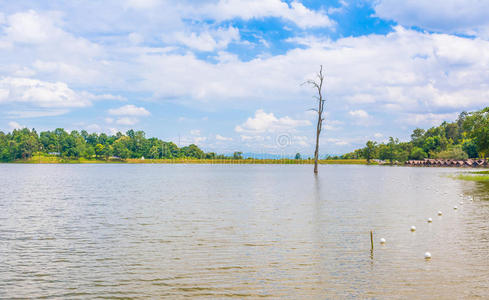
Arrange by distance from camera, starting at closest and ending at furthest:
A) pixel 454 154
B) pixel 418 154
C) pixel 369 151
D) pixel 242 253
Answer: pixel 242 253 < pixel 454 154 < pixel 418 154 < pixel 369 151

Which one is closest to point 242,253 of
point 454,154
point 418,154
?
point 454,154

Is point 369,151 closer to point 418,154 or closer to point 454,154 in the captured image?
point 418,154

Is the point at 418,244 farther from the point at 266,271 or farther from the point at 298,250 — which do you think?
the point at 266,271

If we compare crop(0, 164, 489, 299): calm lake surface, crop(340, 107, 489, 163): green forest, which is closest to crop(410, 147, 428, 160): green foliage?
crop(340, 107, 489, 163): green forest

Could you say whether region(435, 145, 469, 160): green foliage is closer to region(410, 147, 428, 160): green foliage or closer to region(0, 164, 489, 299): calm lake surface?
region(410, 147, 428, 160): green foliage

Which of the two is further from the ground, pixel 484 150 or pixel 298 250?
pixel 484 150

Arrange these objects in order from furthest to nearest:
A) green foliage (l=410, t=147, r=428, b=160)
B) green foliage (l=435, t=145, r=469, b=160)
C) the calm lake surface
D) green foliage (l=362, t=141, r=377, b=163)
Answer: green foliage (l=362, t=141, r=377, b=163) → green foliage (l=410, t=147, r=428, b=160) → green foliage (l=435, t=145, r=469, b=160) → the calm lake surface

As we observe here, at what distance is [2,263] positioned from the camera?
1475cm

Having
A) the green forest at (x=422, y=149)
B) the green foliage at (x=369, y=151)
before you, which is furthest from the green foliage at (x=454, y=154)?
the green foliage at (x=369, y=151)

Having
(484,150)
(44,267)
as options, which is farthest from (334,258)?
(484,150)

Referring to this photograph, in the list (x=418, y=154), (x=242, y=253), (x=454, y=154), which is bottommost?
(x=242, y=253)

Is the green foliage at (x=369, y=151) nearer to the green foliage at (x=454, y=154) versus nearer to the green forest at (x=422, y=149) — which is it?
the green forest at (x=422, y=149)

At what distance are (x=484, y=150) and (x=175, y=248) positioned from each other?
251ft

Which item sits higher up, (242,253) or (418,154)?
(418,154)
